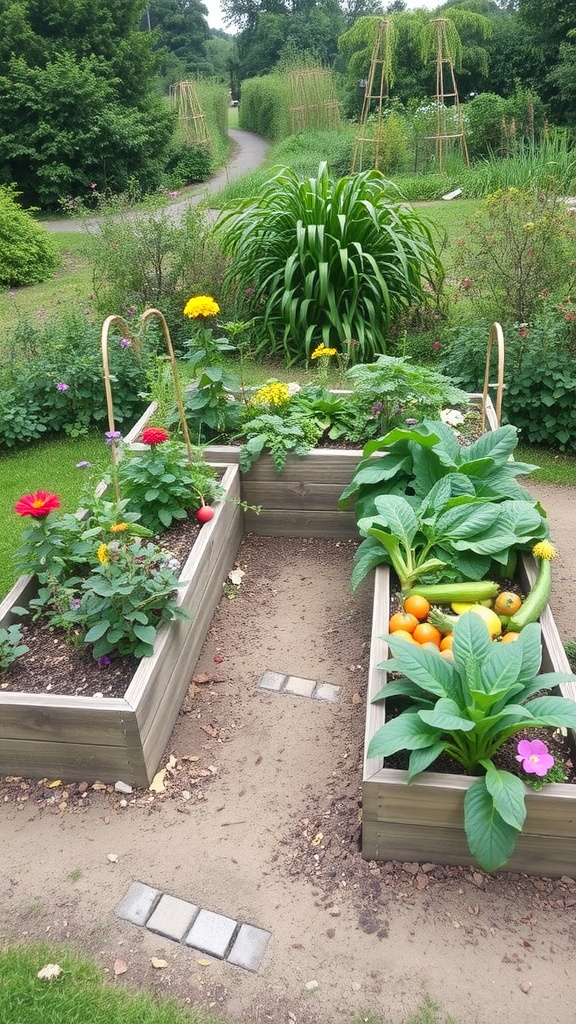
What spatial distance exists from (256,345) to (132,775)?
373 centimetres

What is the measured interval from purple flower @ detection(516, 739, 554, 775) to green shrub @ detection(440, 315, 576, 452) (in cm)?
271

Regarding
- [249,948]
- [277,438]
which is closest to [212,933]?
A: [249,948]

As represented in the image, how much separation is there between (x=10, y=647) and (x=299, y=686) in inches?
41.2

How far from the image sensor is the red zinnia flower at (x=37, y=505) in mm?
2367

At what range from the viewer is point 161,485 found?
3012mm

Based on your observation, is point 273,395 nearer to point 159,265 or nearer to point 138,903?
point 138,903

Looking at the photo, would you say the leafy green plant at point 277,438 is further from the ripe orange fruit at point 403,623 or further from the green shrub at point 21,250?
the green shrub at point 21,250

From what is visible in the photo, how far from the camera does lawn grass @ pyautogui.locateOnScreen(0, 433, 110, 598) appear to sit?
3.68 meters

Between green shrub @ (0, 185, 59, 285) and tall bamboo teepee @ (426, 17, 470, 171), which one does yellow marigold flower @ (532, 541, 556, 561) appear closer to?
green shrub @ (0, 185, 59, 285)

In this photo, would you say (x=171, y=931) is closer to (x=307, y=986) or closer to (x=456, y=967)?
(x=307, y=986)

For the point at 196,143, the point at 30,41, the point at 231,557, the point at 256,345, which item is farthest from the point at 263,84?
the point at 231,557

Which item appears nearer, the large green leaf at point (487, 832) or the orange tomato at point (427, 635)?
the large green leaf at point (487, 832)

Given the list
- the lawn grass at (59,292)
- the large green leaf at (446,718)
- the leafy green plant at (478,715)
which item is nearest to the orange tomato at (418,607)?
the leafy green plant at (478,715)

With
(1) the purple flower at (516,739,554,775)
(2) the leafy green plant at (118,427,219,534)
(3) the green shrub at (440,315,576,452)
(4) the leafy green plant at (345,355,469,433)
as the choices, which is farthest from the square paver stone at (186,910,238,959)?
(3) the green shrub at (440,315,576,452)
